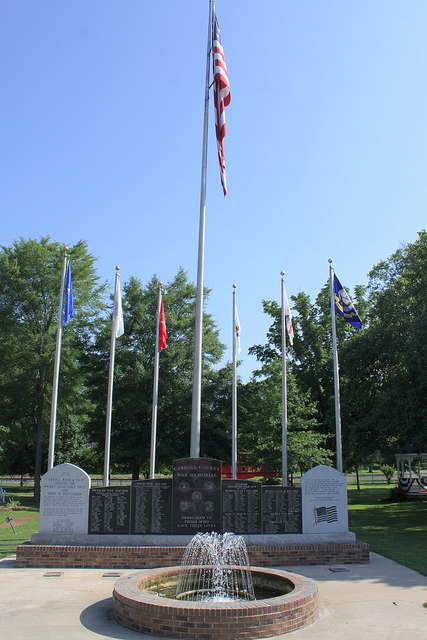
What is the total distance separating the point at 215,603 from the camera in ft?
23.6

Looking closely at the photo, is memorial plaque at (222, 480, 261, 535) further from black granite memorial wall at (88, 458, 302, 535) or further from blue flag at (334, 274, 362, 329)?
blue flag at (334, 274, 362, 329)

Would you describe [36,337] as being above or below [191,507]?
above

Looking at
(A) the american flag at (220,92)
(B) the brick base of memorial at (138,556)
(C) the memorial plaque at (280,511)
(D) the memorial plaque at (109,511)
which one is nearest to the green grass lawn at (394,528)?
(B) the brick base of memorial at (138,556)

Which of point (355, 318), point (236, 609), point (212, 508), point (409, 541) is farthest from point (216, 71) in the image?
point (409, 541)

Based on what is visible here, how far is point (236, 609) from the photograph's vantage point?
22.7 feet

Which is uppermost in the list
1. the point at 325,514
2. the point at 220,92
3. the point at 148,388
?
the point at 220,92

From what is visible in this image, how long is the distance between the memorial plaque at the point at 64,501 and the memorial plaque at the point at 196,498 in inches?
86.9

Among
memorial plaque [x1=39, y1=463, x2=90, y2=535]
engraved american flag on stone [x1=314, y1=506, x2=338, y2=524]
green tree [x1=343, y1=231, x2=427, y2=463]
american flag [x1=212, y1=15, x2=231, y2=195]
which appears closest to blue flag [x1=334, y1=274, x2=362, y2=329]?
green tree [x1=343, y1=231, x2=427, y2=463]

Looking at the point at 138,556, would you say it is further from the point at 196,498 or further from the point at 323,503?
the point at 323,503

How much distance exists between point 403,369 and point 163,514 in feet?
49.8

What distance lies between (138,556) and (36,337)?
23.1 m

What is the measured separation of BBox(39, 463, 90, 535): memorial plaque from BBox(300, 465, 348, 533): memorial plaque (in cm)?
537

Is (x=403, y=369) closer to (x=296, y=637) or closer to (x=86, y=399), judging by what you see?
(x=296, y=637)

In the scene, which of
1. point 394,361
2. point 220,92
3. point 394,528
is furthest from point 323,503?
point 394,361
